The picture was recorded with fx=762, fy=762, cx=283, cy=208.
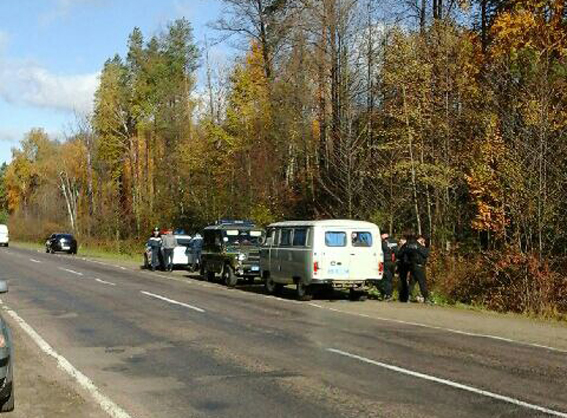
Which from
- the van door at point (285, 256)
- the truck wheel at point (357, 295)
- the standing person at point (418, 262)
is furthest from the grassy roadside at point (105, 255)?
the standing person at point (418, 262)

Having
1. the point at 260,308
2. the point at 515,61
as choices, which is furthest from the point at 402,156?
the point at 260,308

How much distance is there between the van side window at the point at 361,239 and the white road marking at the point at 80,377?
29.8ft

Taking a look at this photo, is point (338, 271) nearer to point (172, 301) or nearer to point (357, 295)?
point (357, 295)

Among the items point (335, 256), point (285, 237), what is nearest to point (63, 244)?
point (285, 237)

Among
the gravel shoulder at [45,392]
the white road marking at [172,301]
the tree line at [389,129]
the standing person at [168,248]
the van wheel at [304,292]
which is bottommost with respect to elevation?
the gravel shoulder at [45,392]

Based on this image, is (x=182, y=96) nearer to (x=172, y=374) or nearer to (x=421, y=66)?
(x=421, y=66)

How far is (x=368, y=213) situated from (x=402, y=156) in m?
3.11

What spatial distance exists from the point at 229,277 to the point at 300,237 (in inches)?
240

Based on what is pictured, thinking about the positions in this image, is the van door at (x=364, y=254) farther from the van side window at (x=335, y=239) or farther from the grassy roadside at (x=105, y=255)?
the grassy roadside at (x=105, y=255)

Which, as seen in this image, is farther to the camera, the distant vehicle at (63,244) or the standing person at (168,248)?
the distant vehicle at (63,244)

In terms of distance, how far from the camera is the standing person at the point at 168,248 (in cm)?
3419

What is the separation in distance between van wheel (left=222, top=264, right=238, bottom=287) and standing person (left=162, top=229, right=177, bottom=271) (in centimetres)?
806

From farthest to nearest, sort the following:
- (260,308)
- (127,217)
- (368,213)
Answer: (127,217) → (368,213) → (260,308)

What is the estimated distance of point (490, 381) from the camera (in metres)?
9.08
